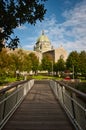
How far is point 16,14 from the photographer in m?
7.49

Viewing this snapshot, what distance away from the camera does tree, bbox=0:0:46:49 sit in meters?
7.30

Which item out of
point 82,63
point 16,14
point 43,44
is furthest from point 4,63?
point 43,44

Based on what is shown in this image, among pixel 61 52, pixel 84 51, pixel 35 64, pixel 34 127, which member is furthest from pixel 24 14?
pixel 61 52

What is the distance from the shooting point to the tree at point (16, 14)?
7.30m

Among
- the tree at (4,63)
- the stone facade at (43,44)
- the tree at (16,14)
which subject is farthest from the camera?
the stone facade at (43,44)

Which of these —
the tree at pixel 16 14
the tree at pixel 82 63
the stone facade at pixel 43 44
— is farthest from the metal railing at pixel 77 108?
the stone facade at pixel 43 44

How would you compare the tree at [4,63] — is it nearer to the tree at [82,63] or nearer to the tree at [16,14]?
the tree at [82,63]

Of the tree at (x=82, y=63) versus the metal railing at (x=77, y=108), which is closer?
the metal railing at (x=77, y=108)

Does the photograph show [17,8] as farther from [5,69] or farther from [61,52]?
[61,52]

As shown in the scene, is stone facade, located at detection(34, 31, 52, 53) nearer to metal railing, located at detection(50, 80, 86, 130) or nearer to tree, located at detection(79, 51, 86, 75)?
tree, located at detection(79, 51, 86, 75)

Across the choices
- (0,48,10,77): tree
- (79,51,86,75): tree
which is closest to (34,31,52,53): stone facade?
(79,51,86,75): tree

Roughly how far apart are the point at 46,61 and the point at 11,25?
98.4 metres

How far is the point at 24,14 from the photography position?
7.65 metres

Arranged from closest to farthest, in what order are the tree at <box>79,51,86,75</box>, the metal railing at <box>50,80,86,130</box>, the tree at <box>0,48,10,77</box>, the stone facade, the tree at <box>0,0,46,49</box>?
the metal railing at <box>50,80,86,130</box> < the tree at <box>0,0,46,49</box> < the tree at <box>0,48,10,77</box> < the tree at <box>79,51,86,75</box> < the stone facade
